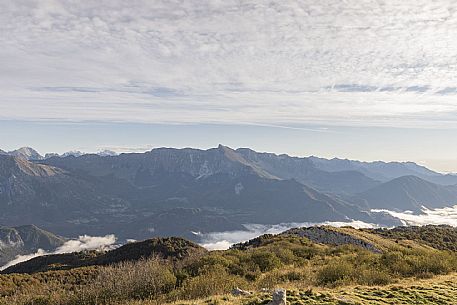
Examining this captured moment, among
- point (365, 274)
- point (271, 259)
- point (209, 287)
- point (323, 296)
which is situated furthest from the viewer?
point (271, 259)

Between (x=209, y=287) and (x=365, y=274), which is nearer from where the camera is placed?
(x=209, y=287)

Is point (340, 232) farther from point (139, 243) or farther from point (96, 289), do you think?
point (139, 243)

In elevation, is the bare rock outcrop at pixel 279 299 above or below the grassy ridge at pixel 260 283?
above

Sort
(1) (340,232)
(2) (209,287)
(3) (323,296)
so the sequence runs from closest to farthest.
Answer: (3) (323,296)
(2) (209,287)
(1) (340,232)

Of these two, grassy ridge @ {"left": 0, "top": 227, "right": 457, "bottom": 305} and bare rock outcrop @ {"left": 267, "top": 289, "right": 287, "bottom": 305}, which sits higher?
bare rock outcrop @ {"left": 267, "top": 289, "right": 287, "bottom": 305}

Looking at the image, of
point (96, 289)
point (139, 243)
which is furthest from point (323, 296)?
point (139, 243)

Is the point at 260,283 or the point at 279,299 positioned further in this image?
the point at 260,283

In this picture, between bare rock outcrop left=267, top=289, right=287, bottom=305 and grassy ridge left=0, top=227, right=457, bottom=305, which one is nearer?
bare rock outcrop left=267, top=289, right=287, bottom=305

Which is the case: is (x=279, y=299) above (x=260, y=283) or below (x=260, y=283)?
above

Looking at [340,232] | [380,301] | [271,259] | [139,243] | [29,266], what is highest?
[380,301]

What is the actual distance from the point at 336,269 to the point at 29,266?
16620 cm

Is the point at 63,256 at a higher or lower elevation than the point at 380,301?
lower

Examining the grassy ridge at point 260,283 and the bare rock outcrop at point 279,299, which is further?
the grassy ridge at point 260,283

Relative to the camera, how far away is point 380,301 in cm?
1616
